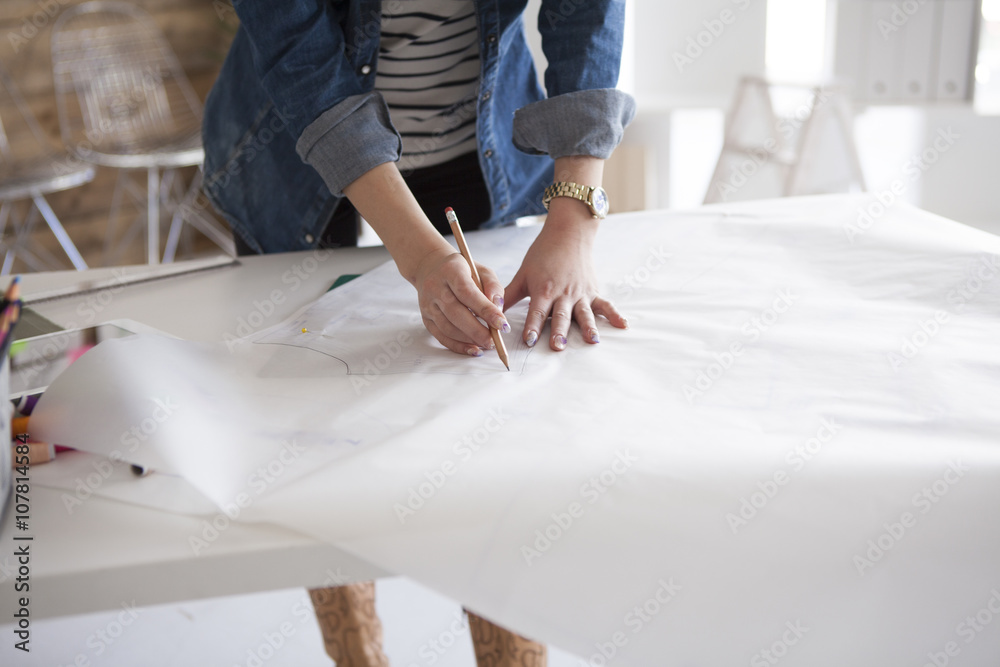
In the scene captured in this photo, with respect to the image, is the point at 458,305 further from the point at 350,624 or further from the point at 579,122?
the point at 350,624

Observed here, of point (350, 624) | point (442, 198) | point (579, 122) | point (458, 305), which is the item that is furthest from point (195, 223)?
point (458, 305)

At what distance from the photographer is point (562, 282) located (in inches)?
29.5

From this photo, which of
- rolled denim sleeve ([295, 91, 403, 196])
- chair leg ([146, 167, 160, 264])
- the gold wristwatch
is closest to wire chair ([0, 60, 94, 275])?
chair leg ([146, 167, 160, 264])

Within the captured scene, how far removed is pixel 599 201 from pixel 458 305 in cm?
25

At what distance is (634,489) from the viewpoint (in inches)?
18.3

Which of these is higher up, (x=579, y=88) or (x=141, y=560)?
(x=579, y=88)

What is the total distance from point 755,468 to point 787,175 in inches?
80.5

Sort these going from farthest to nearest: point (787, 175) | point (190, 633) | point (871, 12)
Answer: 1. point (871, 12)
2. point (787, 175)
3. point (190, 633)

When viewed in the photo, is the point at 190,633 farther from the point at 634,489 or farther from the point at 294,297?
the point at 634,489

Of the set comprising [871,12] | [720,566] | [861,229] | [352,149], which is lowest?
[720,566]

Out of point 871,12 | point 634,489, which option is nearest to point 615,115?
point 634,489

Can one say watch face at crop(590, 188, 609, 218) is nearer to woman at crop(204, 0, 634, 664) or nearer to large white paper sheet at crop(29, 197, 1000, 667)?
woman at crop(204, 0, 634, 664)

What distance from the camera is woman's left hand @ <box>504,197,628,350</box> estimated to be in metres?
0.70

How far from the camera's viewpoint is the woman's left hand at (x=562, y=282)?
2.29 feet
